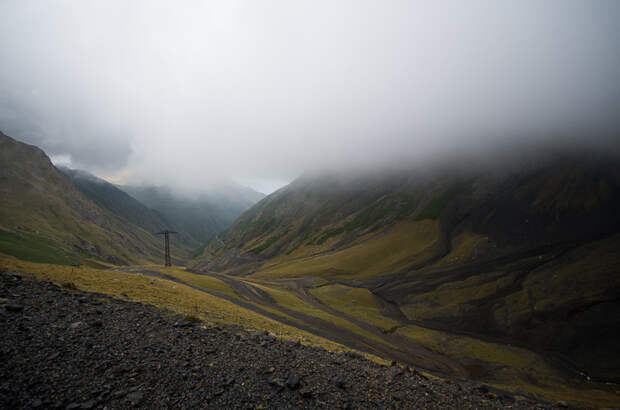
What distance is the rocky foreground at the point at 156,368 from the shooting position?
8.03m

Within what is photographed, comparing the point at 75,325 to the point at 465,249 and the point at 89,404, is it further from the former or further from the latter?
the point at 465,249

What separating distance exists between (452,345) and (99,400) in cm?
5341

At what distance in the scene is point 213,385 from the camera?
9.46 meters

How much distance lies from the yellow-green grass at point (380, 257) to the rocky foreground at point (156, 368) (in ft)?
313

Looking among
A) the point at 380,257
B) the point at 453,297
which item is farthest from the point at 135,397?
the point at 380,257

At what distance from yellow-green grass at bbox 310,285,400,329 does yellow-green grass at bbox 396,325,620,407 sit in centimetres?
512

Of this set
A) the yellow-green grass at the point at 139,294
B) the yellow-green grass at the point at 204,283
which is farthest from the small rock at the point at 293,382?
the yellow-green grass at the point at 204,283

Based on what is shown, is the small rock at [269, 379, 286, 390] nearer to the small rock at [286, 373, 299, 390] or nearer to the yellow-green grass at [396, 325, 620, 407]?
the small rock at [286, 373, 299, 390]

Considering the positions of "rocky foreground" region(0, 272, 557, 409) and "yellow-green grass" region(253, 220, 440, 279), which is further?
"yellow-green grass" region(253, 220, 440, 279)

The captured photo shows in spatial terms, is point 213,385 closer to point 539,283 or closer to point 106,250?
point 539,283

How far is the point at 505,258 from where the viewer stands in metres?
90.4

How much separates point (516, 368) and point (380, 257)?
8416 centimetres

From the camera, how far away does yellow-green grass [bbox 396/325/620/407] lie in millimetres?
29453

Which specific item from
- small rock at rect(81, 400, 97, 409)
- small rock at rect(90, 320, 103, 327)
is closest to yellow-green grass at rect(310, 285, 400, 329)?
small rock at rect(90, 320, 103, 327)
